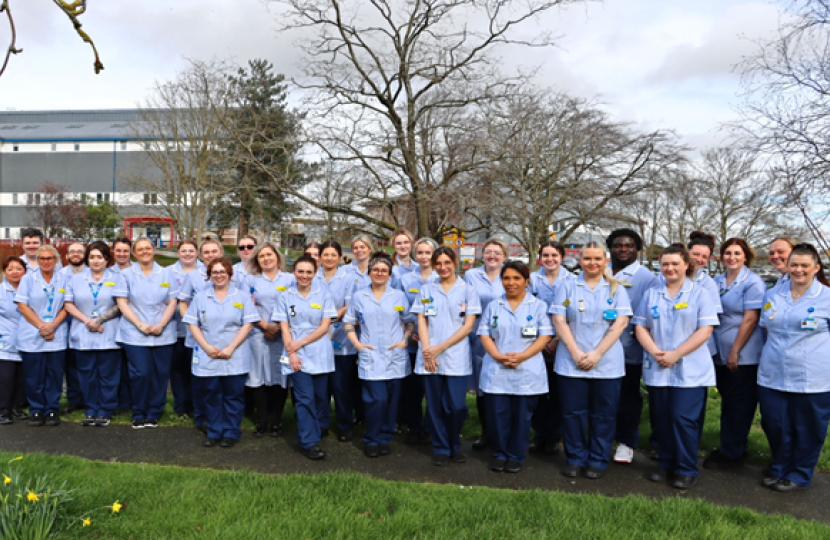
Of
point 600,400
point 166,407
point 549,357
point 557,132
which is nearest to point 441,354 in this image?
point 549,357

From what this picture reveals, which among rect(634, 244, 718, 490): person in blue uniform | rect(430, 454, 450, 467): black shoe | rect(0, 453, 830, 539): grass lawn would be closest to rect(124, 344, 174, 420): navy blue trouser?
rect(0, 453, 830, 539): grass lawn

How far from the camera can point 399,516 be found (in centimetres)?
393

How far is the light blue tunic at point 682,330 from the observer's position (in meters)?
4.69

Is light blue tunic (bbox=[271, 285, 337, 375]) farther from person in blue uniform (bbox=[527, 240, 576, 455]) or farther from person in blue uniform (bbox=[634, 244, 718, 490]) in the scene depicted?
person in blue uniform (bbox=[634, 244, 718, 490])

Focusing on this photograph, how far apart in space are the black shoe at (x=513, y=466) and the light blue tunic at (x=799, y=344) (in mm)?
2148

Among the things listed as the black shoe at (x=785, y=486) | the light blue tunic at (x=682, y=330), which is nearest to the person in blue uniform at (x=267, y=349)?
the light blue tunic at (x=682, y=330)

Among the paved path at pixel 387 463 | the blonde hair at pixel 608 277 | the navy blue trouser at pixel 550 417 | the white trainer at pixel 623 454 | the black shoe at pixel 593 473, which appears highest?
the blonde hair at pixel 608 277

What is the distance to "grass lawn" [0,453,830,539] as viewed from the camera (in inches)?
147

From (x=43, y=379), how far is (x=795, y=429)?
7463mm

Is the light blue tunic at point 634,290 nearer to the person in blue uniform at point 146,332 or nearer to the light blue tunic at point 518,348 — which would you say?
the light blue tunic at point 518,348

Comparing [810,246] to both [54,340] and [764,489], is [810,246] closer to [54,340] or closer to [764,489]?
[764,489]

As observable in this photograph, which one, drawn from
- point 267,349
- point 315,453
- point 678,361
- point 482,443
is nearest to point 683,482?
point 678,361

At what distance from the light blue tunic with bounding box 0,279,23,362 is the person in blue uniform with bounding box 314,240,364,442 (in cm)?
355

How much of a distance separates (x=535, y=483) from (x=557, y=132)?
14421 millimetres
